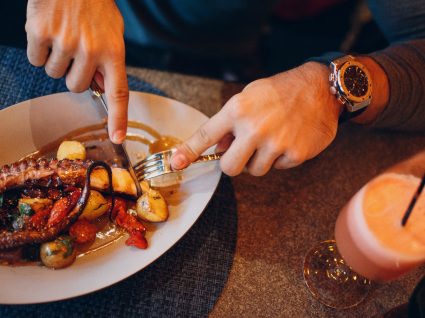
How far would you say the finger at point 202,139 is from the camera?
1023mm

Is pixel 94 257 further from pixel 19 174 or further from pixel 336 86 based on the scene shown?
pixel 336 86

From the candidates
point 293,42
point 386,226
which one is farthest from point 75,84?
point 293,42

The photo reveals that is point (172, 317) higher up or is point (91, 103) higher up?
point (91, 103)

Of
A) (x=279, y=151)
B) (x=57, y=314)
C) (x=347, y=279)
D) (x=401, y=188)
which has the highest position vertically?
(x=401, y=188)

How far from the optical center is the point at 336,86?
112cm

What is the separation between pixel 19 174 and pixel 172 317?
57cm

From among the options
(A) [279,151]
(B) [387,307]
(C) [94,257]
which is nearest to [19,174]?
(C) [94,257]

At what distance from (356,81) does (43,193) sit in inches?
38.1

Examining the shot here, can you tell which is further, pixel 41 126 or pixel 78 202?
pixel 41 126

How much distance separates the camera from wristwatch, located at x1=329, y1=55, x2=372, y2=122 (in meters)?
1.12

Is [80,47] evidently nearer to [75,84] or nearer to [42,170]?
[75,84]

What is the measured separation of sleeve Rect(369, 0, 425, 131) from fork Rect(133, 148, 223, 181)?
2.00ft

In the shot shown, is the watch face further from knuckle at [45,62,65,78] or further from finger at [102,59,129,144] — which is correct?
knuckle at [45,62,65,78]

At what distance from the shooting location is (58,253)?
92 centimetres
